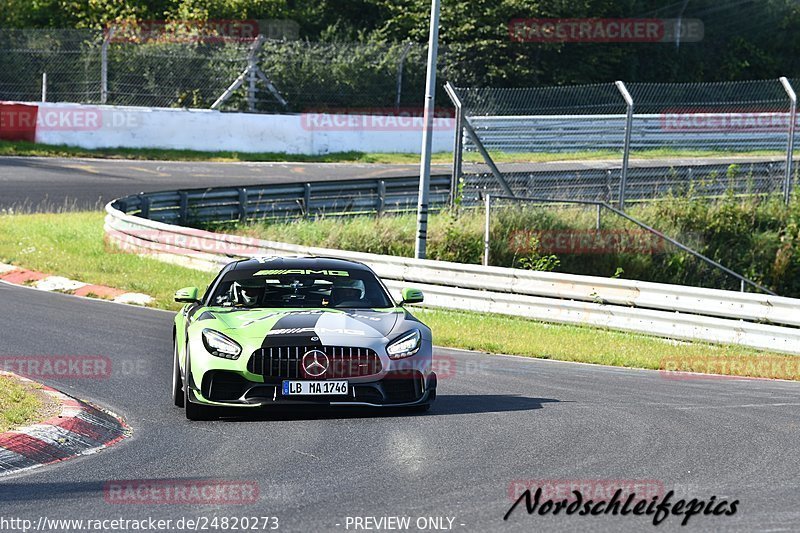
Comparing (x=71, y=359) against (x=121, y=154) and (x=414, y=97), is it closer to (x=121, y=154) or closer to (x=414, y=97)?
(x=121, y=154)

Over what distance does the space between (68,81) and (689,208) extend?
66.7 feet

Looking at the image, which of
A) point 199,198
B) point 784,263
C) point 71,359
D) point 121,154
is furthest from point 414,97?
point 71,359

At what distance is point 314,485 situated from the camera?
22.6 feet

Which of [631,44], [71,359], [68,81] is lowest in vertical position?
[71,359]

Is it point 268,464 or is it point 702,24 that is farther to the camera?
point 702,24

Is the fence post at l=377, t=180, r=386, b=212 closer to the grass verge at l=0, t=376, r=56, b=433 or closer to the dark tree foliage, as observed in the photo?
the dark tree foliage

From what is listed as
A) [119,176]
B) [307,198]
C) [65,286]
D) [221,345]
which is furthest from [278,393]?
[119,176]

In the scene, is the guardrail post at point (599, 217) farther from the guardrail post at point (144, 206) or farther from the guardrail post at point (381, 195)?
the guardrail post at point (144, 206)

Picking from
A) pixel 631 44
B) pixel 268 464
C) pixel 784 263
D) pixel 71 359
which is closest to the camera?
pixel 268 464

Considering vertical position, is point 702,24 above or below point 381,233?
above

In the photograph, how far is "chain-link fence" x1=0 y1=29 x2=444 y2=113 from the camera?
36000mm

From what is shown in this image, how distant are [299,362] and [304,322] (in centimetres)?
45

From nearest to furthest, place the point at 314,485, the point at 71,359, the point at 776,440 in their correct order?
the point at 314,485 < the point at 776,440 < the point at 71,359

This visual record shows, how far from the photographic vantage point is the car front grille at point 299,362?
8.95 m
